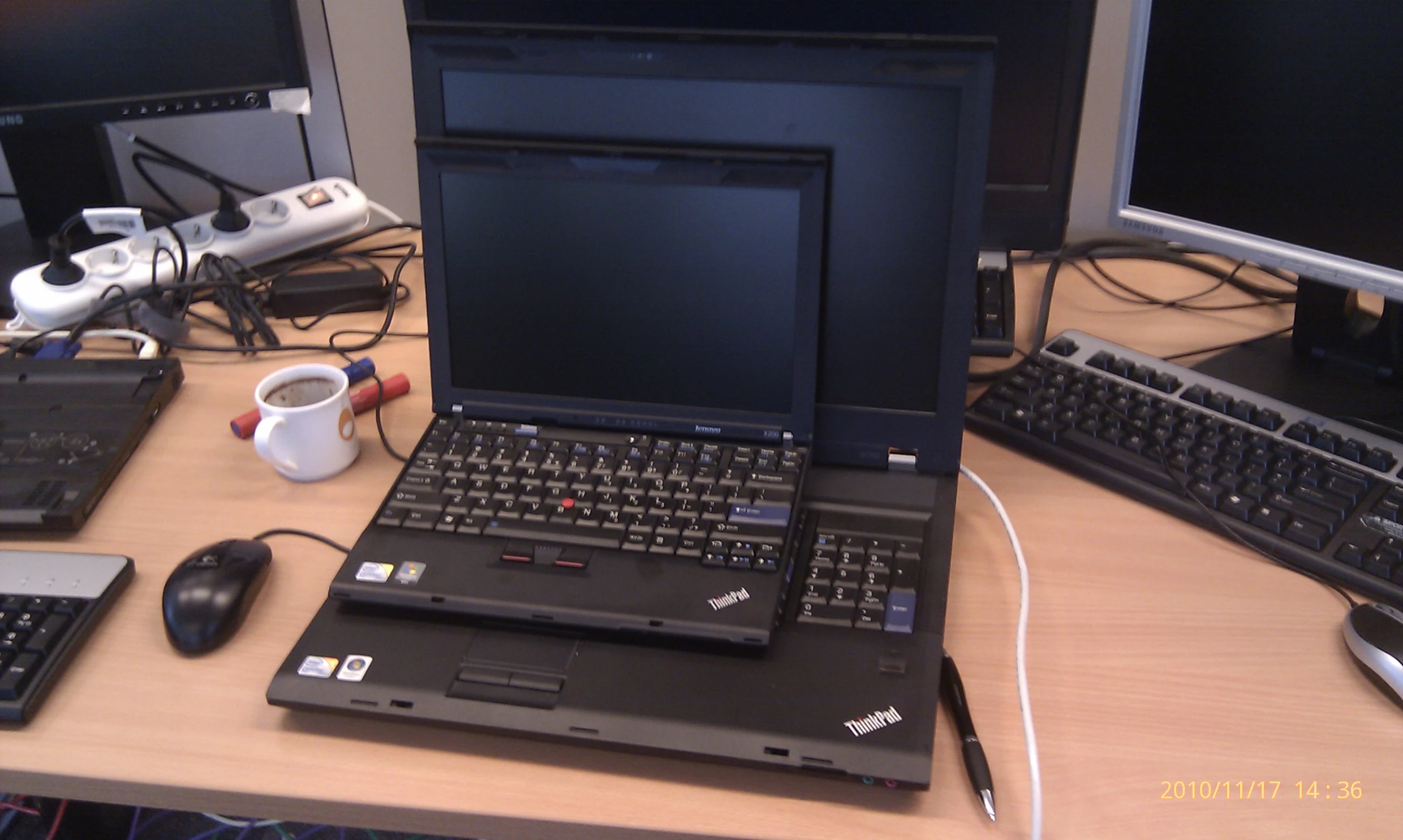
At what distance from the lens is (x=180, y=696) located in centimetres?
60

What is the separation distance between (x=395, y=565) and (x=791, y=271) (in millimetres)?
322

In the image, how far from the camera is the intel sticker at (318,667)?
579 millimetres

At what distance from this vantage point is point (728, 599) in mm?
603

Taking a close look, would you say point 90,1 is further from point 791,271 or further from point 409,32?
point 791,271

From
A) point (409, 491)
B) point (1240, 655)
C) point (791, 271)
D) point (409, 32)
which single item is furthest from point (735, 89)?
point (1240, 655)

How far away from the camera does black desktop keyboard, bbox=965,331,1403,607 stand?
68 cm

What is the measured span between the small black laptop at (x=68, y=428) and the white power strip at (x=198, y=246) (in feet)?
0.34

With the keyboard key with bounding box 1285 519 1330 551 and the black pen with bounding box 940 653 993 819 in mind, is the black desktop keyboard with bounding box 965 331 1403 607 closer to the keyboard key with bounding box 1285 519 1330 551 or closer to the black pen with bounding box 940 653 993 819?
the keyboard key with bounding box 1285 519 1330 551

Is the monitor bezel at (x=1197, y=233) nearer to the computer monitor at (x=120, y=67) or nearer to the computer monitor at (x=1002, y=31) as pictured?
the computer monitor at (x=1002, y=31)

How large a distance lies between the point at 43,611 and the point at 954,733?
22.0 inches

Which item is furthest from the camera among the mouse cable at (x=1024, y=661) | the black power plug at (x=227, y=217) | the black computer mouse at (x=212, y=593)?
the black power plug at (x=227, y=217)

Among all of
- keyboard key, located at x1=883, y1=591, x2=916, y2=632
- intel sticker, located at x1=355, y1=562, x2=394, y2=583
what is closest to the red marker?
intel sticker, located at x1=355, y1=562, x2=394, y2=583

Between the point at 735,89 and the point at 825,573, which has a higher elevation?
the point at 735,89

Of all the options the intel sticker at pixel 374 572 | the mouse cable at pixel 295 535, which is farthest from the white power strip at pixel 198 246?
the intel sticker at pixel 374 572
